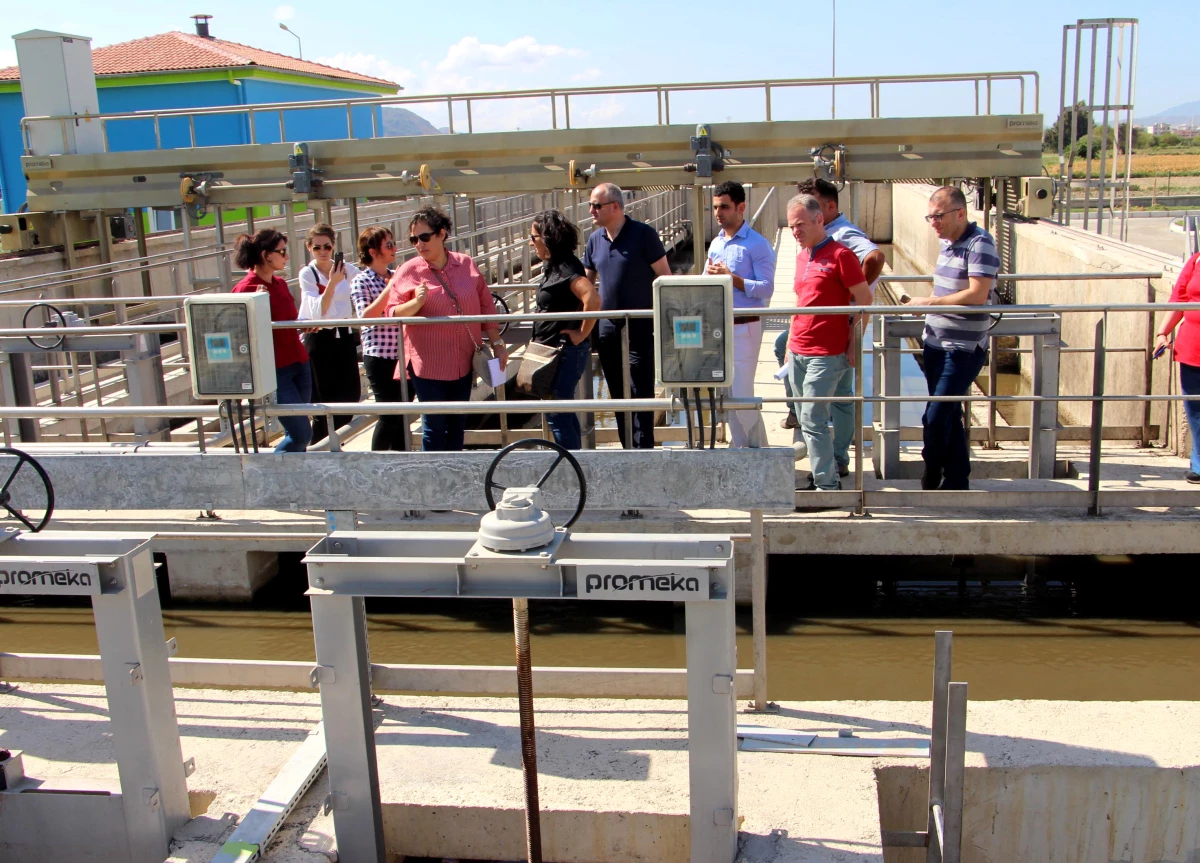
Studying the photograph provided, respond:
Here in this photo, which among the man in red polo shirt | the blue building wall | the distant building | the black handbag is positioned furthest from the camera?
the distant building

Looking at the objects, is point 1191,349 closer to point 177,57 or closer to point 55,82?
point 55,82

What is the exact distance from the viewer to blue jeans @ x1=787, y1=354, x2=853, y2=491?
18.7 ft

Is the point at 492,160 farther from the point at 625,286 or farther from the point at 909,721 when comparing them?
the point at 909,721

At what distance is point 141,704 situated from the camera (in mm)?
3320

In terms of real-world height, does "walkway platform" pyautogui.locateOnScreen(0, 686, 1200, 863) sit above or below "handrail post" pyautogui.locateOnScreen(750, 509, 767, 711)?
below

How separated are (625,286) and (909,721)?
115 inches

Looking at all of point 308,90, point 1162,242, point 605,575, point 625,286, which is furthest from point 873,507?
point 308,90

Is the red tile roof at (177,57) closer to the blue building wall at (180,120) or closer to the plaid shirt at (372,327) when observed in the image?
the blue building wall at (180,120)

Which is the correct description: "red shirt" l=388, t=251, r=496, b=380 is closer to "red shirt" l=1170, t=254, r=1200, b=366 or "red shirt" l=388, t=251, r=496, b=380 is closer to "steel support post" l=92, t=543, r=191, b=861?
"steel support post" l=92, t=543, r=191, b=861

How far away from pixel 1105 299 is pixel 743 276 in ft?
16.2

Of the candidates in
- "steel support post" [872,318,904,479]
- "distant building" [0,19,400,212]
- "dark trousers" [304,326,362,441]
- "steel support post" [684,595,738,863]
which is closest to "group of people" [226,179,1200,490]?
"steel support post" [872,318,904,479]

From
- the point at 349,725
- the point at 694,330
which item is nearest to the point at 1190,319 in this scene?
the point at 694,330

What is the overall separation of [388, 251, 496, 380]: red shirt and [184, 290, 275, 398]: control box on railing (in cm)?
208

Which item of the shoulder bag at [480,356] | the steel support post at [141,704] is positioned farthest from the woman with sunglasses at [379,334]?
the steel support post at [141,704]
